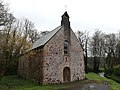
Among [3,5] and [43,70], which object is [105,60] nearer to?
[43,70]

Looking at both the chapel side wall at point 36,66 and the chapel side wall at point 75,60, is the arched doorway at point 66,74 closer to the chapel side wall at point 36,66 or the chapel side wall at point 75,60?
the chapel side wall at point 75,60

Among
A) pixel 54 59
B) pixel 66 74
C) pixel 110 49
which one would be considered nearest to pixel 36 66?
pixel 54 59

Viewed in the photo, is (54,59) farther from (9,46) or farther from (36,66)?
(9,46)

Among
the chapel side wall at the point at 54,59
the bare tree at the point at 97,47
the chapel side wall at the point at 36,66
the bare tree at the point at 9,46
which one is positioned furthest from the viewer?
the bare tree at the point at 97,47

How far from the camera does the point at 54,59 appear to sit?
28.7 metres

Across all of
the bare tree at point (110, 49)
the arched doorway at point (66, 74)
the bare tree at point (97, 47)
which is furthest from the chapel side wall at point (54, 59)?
the bare tree at point (97, 47)

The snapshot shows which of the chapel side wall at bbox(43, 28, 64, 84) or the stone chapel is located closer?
the chapel side wall at bbox(43, 28, 64, 84)

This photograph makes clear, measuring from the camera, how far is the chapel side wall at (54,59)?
1089 inches

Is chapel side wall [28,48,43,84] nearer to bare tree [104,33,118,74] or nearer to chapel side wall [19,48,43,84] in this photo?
chapel side wall [19,48,43,84]

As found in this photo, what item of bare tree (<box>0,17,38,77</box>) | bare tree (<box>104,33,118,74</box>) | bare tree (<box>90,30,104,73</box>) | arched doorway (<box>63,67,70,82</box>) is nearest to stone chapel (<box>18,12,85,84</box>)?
arched doorway (<box>63,67,70,82</box>)

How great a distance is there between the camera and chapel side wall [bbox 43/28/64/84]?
1089 inches

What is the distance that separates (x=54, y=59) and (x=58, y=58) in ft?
2.48

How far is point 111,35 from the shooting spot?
2357 inches

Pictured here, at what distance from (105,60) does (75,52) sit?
28.7m
